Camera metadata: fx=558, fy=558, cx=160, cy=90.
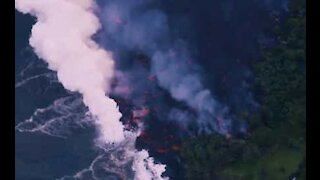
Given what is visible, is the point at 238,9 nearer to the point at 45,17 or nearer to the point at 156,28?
the point at 156,28

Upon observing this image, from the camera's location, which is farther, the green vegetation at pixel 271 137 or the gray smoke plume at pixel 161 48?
the gray smoke plume at pixel 161 48

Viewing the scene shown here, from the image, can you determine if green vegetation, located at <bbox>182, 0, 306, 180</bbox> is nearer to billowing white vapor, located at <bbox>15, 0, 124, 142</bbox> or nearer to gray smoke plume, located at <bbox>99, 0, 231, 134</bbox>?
gray smoke plume, located at <bbox>99, 0, 231, 134</bbox>

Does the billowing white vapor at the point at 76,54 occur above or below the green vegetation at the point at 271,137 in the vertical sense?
above

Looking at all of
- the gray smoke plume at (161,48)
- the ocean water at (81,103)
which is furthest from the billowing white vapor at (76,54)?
the gray smoke plume at (161,48)

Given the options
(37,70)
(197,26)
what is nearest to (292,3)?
(197,26)

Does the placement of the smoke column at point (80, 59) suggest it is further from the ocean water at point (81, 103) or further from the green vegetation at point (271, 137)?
the green vegetation at point (271, 137)

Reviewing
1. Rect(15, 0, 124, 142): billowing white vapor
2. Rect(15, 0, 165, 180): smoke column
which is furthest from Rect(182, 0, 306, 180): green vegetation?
Rect(15, 0, 124, 142): billowing white vapor
